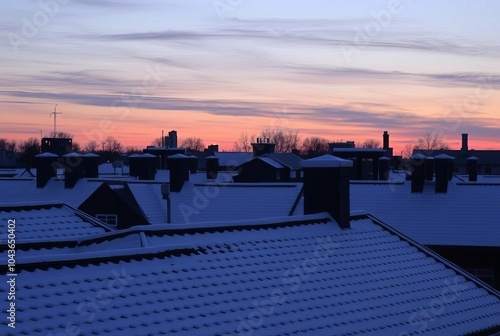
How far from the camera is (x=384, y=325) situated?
11.7 m

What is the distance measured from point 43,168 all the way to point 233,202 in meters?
11.0

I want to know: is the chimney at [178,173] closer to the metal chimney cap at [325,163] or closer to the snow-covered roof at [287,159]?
the metal chimney cap at [325,163]

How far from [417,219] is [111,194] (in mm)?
12325

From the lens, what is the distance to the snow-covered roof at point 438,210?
93.2ft

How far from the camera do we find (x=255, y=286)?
1112 centimetres

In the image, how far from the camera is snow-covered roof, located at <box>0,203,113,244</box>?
14.3 meters

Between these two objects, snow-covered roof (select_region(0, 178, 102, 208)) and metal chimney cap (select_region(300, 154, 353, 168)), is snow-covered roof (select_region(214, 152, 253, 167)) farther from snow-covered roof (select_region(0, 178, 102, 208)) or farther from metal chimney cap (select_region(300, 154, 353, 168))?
metal chimney cap (select_region(300, 154, 353, 168))

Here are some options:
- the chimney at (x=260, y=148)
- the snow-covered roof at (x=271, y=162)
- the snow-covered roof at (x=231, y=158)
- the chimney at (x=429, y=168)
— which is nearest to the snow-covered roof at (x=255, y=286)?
the chimney at (x=429, y=168)

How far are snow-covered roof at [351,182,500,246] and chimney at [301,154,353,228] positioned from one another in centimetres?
1351

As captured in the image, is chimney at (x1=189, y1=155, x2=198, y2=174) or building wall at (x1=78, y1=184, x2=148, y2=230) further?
chimney at (x1=189, y1=155, x2=198, y2=174)

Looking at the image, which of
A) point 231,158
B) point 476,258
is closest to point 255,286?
point 476,258

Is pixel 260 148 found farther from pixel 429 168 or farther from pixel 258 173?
pixel 429 168

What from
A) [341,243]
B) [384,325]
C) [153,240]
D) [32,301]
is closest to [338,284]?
[384,325]

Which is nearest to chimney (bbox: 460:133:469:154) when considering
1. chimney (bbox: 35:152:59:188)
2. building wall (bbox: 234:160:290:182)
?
building wall (bbox: 234:160:290:182)
